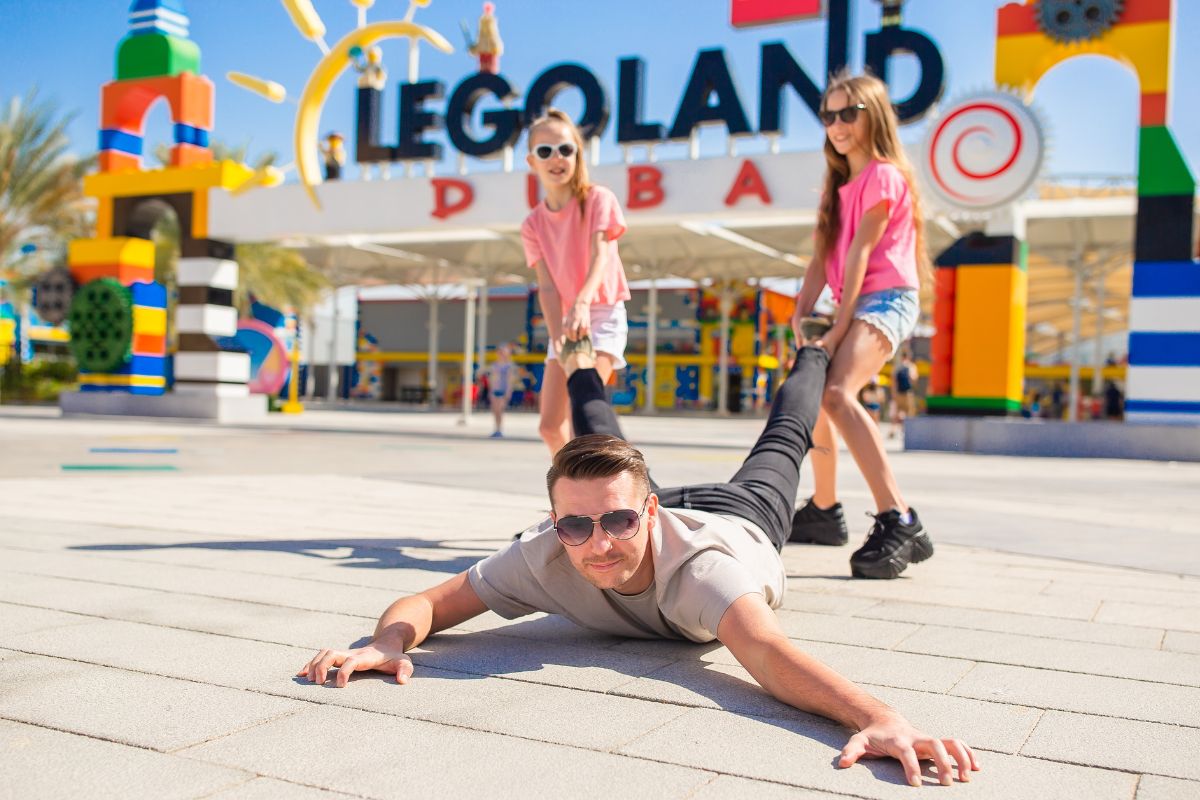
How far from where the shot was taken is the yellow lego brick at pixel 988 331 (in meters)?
13.2

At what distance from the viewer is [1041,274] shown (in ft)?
105

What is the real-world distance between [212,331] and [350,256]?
18389 millimetres

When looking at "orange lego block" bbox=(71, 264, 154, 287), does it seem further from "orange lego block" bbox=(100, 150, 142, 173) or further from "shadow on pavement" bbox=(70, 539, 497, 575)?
"shadow on pavement" bbox=(70, 539, 497, 575)

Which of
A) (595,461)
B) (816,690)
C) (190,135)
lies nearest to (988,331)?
(595,461)

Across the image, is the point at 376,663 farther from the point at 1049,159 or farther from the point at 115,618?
the point at 1049,159

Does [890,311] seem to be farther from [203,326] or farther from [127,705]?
[203,326]

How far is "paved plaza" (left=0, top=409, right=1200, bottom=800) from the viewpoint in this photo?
1.75 m

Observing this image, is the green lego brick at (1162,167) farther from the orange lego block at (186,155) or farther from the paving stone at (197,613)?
the orange lego block at (186,155)

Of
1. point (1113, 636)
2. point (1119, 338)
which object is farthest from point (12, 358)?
point (1119, 338)

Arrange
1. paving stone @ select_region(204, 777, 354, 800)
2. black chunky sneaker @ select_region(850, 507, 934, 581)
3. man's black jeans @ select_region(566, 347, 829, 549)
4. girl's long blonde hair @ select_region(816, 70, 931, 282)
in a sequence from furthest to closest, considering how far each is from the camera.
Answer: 1. girl's long blonde hair @ select_region(816, 70, 931, 282)
2. black chunky sneaker @ select_region(850, 507, 934, 581)
3. man's black jeans @ select_region(566, 347, 829, 549)
4. paving stone @ select_region(204, 777, 354, 800)

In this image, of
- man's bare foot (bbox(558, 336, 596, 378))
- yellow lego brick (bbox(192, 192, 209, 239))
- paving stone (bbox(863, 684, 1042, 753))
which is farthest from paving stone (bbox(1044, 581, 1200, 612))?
yellow lego brick (bbox(192, 192, 209, 239))

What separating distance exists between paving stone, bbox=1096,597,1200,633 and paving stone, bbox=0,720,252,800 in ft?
8.34

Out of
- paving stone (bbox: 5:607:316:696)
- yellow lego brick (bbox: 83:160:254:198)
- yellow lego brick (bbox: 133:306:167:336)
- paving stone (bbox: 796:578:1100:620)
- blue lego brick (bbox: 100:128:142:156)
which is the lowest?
paving stone (bbox: 5:607:316:696)

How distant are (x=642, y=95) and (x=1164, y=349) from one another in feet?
25.4
